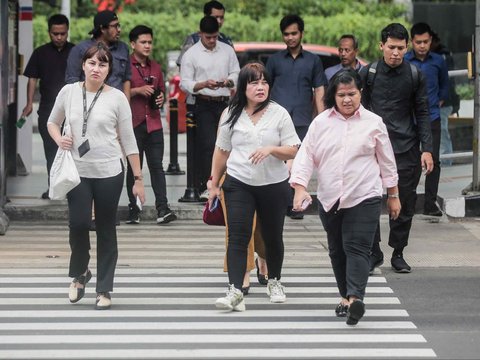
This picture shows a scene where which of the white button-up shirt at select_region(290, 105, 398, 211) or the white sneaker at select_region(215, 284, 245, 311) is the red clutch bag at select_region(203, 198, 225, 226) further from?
the white button-up shirt at select_region(290, 105, 398, 211)

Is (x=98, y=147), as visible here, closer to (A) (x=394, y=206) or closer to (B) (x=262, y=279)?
(B) (x=262, y=279)

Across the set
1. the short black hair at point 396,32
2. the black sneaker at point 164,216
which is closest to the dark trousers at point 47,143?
the black sneaker at point 164,216

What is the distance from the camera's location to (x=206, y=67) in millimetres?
13688

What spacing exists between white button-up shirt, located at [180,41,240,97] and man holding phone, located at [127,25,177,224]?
51 cm

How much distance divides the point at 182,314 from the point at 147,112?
14.2 ft

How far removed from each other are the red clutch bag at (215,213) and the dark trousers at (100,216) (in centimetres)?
69

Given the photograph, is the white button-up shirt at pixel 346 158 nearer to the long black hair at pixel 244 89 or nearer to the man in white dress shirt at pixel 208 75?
the long black hair at pixel 244 89

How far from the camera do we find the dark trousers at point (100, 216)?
29.9ft

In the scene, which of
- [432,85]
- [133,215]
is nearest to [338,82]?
[133,215]

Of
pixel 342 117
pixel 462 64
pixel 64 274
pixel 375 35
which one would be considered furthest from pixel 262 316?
pixel 375 35

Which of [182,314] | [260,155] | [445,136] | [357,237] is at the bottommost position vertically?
[182,314]

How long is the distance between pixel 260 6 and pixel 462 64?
49.8ft

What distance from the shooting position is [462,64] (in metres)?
17.4

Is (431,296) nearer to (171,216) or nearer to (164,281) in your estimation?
(164,281)
